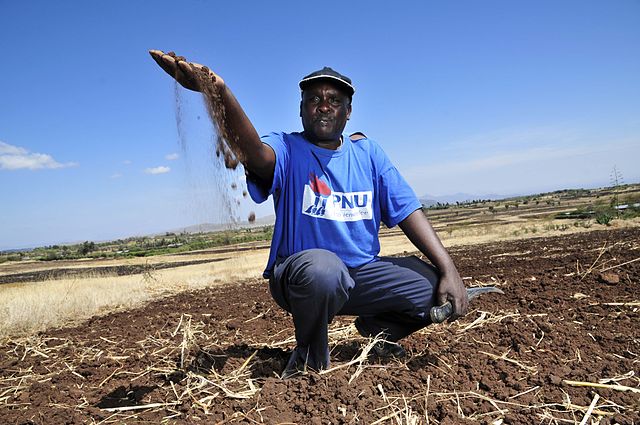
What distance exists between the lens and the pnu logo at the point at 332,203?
279cm

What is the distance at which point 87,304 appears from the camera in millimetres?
8812

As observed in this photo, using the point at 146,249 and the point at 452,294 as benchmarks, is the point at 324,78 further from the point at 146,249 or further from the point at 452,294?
the point at 146,249

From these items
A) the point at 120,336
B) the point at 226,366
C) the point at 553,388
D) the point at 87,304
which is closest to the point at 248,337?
the point at 226,366

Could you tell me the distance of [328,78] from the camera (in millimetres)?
2896

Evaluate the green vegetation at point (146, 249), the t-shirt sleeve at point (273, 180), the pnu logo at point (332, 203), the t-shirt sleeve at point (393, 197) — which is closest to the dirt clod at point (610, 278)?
the t-shirt sleeve at point (393, 197)

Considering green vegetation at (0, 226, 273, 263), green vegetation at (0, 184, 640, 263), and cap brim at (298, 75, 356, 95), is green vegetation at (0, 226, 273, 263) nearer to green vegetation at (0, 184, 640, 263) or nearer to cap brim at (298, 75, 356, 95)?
green vegetation at (0, 184, 640, 263)

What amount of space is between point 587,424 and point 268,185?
6.70 ft

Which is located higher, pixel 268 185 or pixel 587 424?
pixel 268 185

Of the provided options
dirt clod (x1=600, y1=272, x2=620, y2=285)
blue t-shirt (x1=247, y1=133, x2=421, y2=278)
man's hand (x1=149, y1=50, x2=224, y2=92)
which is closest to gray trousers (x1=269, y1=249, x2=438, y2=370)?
blue t-shirt (x1=247, y1=133, x2=421, y2=278)

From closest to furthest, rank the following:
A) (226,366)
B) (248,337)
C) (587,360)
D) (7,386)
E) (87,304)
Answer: (587,360) → (226,366) → (7,386) → (248,337) → (87,304)

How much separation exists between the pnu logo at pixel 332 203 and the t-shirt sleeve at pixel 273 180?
18 cm

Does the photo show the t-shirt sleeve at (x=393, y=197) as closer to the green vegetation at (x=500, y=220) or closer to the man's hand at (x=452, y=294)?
the man's hand at (x=452, y=294)

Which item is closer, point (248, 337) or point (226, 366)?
point (226, 366)

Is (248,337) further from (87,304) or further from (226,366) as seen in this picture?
(87,304)
